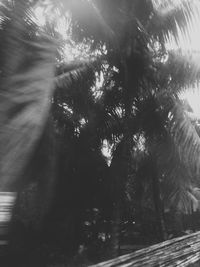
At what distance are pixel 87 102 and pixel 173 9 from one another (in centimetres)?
317

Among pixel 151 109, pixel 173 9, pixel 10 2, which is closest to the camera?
pixel 10 2

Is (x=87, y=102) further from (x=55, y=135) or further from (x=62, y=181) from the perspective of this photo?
(x=62, y=181)

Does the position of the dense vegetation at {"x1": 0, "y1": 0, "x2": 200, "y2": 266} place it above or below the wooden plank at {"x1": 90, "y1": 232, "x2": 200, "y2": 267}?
above

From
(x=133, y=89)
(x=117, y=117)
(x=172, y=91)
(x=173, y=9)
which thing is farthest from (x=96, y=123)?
(x=173, y=9)

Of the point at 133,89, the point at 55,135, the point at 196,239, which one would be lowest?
the point at 196,239

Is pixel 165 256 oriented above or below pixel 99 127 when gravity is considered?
below

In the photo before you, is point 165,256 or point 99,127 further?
point 99,127

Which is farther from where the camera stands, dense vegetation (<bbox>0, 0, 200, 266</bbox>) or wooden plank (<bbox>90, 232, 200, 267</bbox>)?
dense vegetation (<bbox>0, 0, 200, 266</bbox>)

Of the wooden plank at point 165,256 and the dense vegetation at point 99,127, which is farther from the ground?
the dense vegetation at point 99,127

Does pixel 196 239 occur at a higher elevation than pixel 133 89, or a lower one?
lower

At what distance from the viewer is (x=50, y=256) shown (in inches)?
425

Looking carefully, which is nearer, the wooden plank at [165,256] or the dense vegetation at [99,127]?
the wooden plank at [165,256]

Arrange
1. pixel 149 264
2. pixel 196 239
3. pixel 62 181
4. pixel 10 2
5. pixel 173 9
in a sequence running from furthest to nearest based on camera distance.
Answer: pixel 62 181
pixel 173 9
pixel 196 239
pixel 10 2
pixel 149 264

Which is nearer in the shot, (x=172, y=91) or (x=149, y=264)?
(x=149, y=264)
